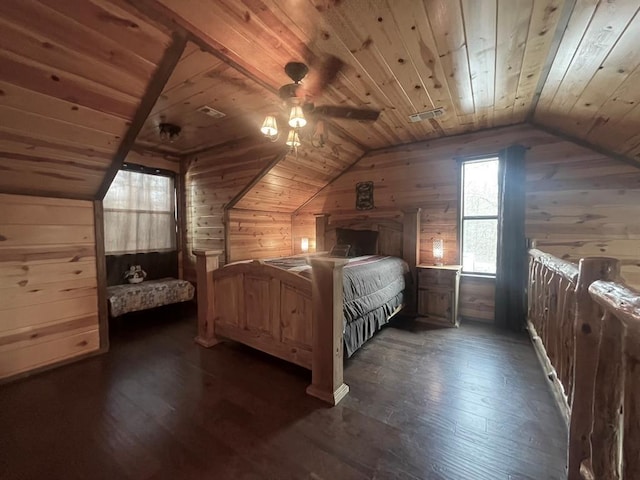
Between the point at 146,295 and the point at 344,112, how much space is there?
3.28m

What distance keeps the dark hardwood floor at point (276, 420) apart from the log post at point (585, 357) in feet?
1.09

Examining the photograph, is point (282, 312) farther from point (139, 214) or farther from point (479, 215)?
point (139, 214)

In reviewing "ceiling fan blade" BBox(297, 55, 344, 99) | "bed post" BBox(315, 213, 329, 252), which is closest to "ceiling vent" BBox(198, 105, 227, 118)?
"ceiling fan blade" BBox(297, 55, 344, 99)

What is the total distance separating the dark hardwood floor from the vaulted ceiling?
178cm

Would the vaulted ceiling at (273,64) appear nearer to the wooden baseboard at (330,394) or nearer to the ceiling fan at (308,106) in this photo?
the ceiling fan at (308,106)

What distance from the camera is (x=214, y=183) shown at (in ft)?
13.5

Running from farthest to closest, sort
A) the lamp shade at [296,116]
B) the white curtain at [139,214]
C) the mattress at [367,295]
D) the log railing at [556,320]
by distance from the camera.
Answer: the white curtain at [139,214]
the mattress at [367,295]
the lamp shade at [296,116]
the log railing at [556,320]

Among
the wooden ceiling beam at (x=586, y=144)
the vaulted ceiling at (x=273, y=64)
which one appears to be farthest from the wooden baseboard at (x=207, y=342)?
the wooden ceiling beam at (x=586, y=144)

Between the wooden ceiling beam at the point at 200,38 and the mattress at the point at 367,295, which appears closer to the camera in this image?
the wooden ceiling beam at the point at 200,38

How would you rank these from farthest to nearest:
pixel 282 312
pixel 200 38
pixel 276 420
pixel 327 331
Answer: pixel 282 312 → pixel 327 331 → pixel 276 420 → pixel 200 38

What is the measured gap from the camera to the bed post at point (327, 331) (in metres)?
1.93

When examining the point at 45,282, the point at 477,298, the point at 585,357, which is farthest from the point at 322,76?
the point at 477,298

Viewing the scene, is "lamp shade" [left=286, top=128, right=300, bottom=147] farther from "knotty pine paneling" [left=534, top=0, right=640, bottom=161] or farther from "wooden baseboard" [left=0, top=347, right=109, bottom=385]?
"wooden baseboard" [left=0, top=347, right=109, bottom=385]

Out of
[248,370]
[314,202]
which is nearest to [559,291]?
[248,370]
